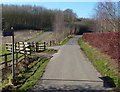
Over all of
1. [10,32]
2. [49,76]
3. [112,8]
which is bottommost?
[49,76]

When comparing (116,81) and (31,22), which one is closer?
(116,81)

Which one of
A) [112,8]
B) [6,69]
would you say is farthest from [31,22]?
[6,69]

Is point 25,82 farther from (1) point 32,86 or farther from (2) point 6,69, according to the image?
(2) point 6,69

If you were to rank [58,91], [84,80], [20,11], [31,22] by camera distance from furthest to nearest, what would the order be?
[31,22] < [20,11] < [84,80] < [58,91]

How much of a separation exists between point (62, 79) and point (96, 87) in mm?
1742

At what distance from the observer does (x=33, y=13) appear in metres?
82.3

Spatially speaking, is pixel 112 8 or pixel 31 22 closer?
pixel 112 8

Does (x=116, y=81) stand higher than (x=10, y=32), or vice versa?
(x=10, y=32)

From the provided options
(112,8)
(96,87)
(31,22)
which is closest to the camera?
(96,87)

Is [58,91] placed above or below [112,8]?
below

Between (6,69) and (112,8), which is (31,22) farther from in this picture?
(6,69)

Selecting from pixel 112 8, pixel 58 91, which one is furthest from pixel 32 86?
pixel 112 8

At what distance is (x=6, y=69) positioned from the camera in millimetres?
9320

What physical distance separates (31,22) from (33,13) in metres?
4.97
